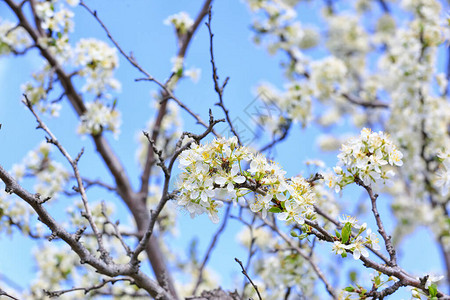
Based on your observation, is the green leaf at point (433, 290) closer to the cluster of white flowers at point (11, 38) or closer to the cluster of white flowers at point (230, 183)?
the cluster of white flowers at point (230, 183)

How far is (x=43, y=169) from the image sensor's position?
12.3 ft

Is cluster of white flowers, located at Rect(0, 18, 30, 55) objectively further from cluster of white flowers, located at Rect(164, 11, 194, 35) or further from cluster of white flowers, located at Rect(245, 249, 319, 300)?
cluster of white flowers, located at Rect(245, 249, 319, 300)

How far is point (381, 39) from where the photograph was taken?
731cm

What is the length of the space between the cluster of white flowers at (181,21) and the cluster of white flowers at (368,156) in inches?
96.0

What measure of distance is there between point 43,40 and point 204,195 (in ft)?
8.38

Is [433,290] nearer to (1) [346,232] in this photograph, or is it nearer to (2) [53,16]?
(1) [346,232]

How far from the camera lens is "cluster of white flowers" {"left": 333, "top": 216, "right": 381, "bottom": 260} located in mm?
1470

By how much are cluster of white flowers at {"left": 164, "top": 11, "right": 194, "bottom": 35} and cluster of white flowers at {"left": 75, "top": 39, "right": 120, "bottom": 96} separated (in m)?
0.60

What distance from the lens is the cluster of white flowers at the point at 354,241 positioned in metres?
1.47

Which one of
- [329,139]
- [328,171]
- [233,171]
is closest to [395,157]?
[328,171]

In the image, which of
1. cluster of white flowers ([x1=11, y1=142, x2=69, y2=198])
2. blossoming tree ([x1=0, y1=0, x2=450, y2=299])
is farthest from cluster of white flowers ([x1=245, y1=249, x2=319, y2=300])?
cluster of white flowers ([x1=11, y1=142, x2=69, y2=198])

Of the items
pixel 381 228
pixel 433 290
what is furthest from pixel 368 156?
pixel 433 290

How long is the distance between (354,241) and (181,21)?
2769mm

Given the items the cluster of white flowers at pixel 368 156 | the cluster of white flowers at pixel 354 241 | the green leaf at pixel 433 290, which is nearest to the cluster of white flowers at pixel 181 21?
the cluster of white flowers at pixel 368 156
